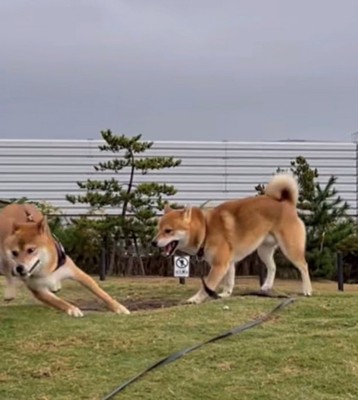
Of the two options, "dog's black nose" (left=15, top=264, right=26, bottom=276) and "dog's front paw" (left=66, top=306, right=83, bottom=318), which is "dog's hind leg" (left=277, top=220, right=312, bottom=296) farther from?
"dog's black nose" (left=15, top=264, right=26, bottom=276)

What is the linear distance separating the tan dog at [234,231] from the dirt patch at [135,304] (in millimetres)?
320

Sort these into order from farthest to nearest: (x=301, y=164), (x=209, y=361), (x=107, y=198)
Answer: (x=301, y=164) < (x=107, y=198) < (x=209, y=361)

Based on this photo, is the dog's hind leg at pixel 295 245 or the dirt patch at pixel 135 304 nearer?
the dirt patch at pixel 135 304

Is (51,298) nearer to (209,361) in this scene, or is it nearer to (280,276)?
(209,361)

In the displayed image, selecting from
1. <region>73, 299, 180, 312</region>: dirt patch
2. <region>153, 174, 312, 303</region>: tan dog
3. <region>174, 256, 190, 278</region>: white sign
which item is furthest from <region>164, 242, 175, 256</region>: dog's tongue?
<region>174, 256, 190, 278</region>: white sign

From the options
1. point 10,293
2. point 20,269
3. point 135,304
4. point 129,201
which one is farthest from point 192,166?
point 20,269

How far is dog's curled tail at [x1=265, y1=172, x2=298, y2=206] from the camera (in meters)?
8.18

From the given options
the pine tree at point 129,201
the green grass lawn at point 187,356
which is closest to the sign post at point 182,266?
the green grass lawn at point 187,356

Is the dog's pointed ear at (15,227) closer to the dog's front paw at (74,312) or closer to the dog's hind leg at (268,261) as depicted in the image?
the dog's front paw at (74,312)

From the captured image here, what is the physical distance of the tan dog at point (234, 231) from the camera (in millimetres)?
7703

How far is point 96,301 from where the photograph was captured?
779 centimetres

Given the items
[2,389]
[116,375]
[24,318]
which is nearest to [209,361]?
[116,375]

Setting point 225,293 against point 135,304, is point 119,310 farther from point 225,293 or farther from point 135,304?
point 225,293

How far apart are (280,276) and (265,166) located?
11.0 metres
